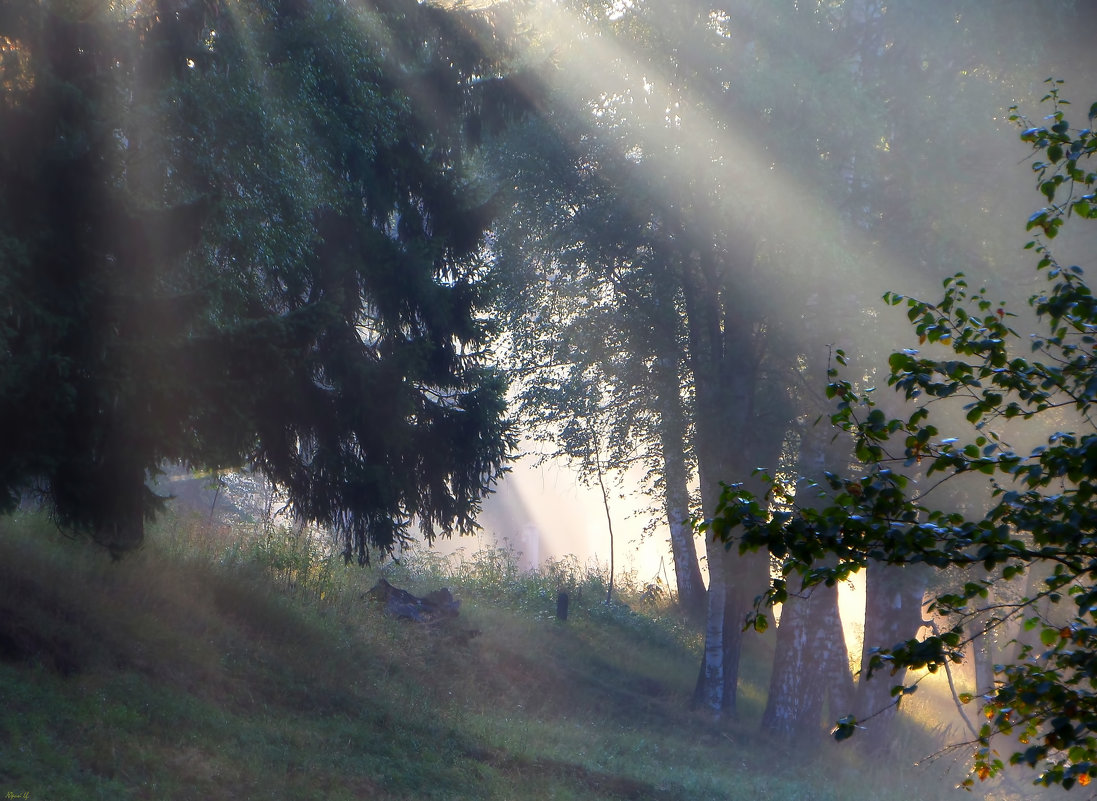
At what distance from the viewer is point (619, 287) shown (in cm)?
1747

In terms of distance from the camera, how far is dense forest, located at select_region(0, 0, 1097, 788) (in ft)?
10.8

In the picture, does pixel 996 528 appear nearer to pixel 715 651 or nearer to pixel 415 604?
pixel 415 604

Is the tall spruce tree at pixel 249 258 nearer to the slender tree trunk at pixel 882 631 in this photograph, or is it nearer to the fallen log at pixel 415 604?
the fallen log at pixel 415 604

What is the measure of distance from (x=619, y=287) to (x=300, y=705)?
9836mm

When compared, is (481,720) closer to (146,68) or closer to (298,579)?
(298,579)

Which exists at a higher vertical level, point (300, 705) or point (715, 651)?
point (715, 651)

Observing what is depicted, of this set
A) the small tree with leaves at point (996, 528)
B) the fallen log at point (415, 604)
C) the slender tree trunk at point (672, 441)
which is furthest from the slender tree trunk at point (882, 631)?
the small tree with leaves at point (996, 528)

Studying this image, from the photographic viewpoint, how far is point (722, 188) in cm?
1544

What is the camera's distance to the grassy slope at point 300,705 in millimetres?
7824

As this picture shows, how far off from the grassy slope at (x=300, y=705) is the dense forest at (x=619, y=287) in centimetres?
98

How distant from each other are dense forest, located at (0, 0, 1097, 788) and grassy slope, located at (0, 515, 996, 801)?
98cm

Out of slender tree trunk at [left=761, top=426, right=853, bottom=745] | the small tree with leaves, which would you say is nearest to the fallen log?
slender tree trunk at [left=761, top=426, right=853, bottom=745]

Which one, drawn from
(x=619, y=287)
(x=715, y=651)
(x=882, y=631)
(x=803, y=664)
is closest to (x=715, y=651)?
(x=715, y=651)

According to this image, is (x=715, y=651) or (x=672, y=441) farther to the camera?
(x=672, y=441)
